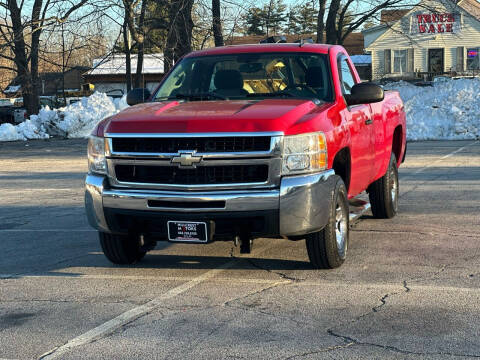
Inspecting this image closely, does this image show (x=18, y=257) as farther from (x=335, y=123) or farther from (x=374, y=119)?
(x=374, y=119)

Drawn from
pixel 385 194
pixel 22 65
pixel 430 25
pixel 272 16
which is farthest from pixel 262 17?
pixel 430 25

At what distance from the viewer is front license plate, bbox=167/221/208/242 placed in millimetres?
6309

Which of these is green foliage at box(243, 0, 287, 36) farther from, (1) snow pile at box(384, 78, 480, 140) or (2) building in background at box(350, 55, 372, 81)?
(2) building in background at box(350, 55, 372, 81)

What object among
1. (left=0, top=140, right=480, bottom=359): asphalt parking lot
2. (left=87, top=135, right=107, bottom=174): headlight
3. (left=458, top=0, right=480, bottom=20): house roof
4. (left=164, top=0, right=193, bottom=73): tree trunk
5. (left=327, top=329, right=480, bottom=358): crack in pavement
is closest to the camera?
(left=327, top=329, right=480, bottom=358): crack in pavement

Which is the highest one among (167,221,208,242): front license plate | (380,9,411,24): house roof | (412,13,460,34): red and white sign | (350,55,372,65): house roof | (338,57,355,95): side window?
(412,13,460,34): red and white sign

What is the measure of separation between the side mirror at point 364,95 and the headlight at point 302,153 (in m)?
1.22

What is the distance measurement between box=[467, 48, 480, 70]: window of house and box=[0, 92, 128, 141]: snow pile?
1415 inches

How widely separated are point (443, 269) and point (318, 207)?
1361 mm

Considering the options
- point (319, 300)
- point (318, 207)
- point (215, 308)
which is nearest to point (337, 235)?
point (318, 207)

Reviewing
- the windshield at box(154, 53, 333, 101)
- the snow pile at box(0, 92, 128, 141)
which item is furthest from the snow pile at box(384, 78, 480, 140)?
the windshield at box(154, 53, 333, 101)

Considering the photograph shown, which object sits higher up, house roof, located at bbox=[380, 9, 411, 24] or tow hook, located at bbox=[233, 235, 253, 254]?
house roof, located at bbox=[380, 9, 411, 24]

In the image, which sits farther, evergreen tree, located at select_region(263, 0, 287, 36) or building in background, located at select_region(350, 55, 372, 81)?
building in background, located at select_region(350, 55, 372, 81)

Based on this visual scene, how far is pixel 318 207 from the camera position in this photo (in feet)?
20.9

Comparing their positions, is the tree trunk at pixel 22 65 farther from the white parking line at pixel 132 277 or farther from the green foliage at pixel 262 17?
the white parking line at pixel 132 277
